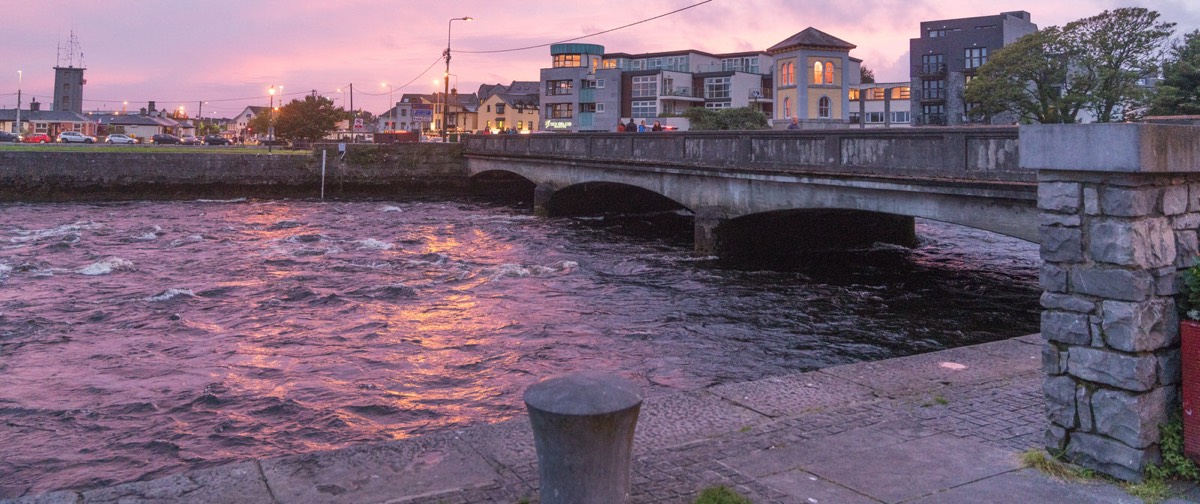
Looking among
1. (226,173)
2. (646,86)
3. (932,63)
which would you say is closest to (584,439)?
(226,173)

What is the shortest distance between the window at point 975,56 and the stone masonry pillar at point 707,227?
62.3 m

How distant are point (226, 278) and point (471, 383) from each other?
11.3 meters

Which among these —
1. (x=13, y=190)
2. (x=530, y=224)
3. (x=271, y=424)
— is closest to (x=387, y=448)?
(x=271, y=424)

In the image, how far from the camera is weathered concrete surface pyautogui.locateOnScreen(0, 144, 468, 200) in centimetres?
4122

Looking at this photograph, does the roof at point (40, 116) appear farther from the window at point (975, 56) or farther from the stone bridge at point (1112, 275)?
the stone bridge at point (1112, 275)

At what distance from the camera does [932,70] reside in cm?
8131

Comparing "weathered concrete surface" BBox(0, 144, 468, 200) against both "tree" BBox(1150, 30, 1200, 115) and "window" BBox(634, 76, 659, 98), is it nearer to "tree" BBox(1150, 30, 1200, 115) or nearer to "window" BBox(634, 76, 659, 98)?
"tree" BBox(1150, 30, 1200, 115)

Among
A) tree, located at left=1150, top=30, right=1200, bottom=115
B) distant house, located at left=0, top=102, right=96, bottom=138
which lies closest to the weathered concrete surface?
tree, located at left=1150, top=30, right=1200, bottom=115

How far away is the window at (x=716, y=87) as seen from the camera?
81000 mm

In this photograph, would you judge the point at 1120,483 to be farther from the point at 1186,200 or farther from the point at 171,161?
the point at 171,161

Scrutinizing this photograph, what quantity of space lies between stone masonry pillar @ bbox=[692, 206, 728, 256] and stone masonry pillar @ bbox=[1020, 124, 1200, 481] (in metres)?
17.3

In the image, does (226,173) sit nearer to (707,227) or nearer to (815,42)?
(707,227)

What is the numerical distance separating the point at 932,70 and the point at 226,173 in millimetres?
62746

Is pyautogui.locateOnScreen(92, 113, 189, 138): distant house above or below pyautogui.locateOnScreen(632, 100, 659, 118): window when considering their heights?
above
